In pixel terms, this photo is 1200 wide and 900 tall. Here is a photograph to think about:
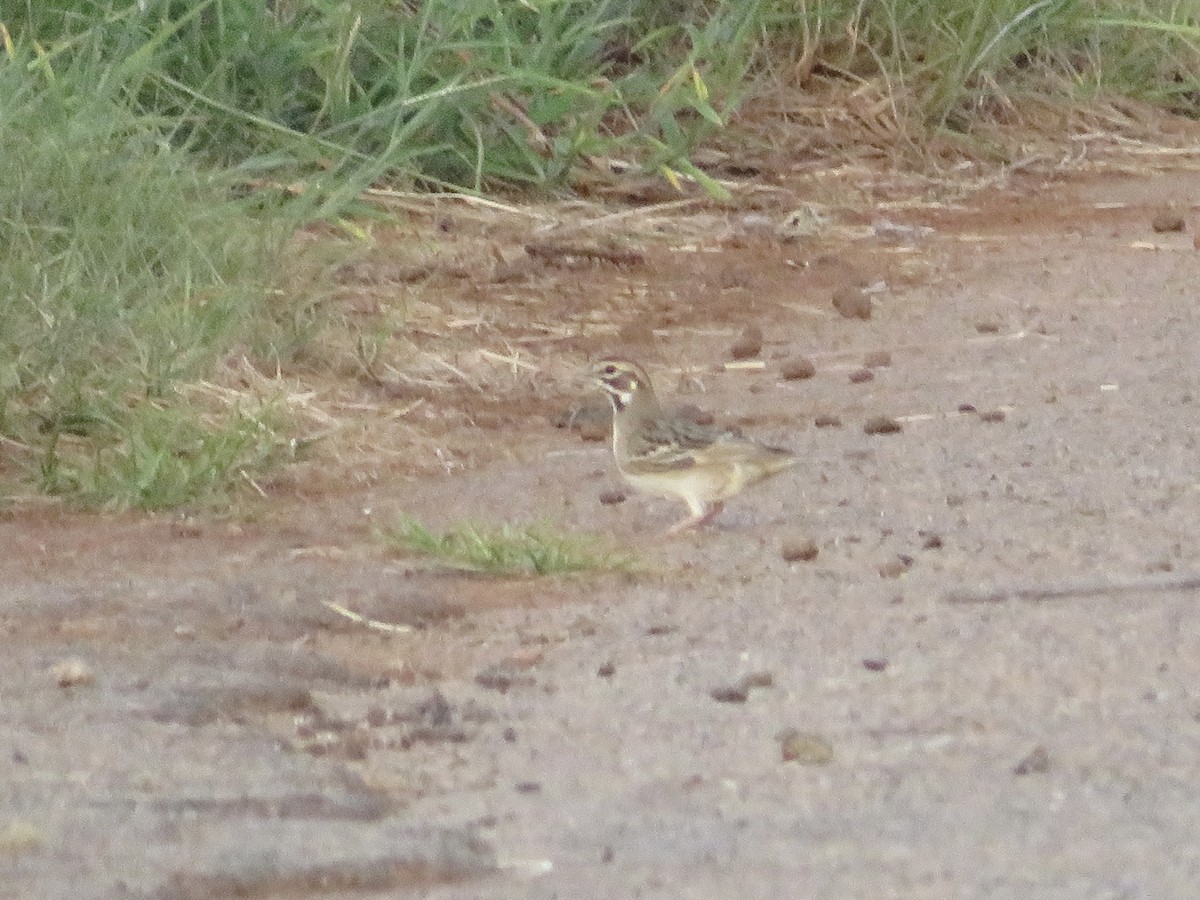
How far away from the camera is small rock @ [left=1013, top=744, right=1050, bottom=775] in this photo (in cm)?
384

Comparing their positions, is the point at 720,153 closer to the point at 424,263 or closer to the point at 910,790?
the point at 424,263

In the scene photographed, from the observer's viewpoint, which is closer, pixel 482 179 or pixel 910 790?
pixel 910 790

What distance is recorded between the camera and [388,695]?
4.54 meters

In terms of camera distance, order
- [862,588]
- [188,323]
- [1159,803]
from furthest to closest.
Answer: [188,323] < [862,588] < [1159,803]

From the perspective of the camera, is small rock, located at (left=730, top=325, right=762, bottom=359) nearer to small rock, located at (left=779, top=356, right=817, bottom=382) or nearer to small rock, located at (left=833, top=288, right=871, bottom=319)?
small rock, located at (left=779, top=356, right=817, bottom=382)

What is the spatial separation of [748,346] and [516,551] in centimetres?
299

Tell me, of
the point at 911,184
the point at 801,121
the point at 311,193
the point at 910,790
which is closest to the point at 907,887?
the point at 910,790

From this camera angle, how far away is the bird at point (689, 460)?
19.6ft

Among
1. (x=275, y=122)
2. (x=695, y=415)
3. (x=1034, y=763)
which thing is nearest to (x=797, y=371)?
(x=695, y=415)

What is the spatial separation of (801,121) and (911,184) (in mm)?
955

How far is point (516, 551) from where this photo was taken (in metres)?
5.45

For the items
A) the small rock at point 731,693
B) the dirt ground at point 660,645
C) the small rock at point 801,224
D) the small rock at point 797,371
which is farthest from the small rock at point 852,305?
the small rock at point 731,693

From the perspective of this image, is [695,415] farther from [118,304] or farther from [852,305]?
Answer: [852,305]

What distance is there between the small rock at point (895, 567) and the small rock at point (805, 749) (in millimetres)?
1282
